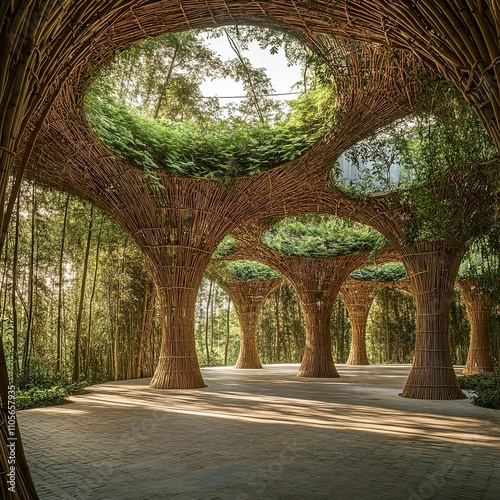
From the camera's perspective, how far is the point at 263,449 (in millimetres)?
3910

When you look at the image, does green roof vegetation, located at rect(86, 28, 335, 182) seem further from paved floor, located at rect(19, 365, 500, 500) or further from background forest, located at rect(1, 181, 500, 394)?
paved floor, located at rect(19, 365, 500, 500)

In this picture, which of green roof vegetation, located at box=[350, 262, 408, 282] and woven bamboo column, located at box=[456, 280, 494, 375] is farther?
green roof vegetation, located at box=[350, 262, 408, 282]

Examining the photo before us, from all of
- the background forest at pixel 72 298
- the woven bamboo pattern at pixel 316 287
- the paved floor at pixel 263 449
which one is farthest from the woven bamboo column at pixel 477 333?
the paved floor at pixel 263 449

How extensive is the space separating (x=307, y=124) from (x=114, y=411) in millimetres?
4470

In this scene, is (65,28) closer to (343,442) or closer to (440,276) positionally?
(343,442)

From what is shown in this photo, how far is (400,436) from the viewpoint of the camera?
445 cm

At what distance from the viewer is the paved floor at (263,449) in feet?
9.47


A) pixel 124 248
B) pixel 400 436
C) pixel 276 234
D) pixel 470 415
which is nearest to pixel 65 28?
pixel 400 436

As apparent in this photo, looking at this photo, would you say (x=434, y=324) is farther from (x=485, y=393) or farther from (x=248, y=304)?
(x=248, y=304)

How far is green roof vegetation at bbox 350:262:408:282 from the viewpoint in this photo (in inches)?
640

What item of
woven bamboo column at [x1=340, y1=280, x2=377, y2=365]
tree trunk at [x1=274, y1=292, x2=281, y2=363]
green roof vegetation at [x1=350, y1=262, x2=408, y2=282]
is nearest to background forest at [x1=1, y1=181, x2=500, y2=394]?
green roof vegetation at [x1=350, y1=262, x2=408, y2=282]

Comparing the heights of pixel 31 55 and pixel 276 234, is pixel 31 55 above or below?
below

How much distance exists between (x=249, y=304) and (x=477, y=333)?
21.9 feet

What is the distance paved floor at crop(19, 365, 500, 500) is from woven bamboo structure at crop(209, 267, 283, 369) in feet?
29.0
